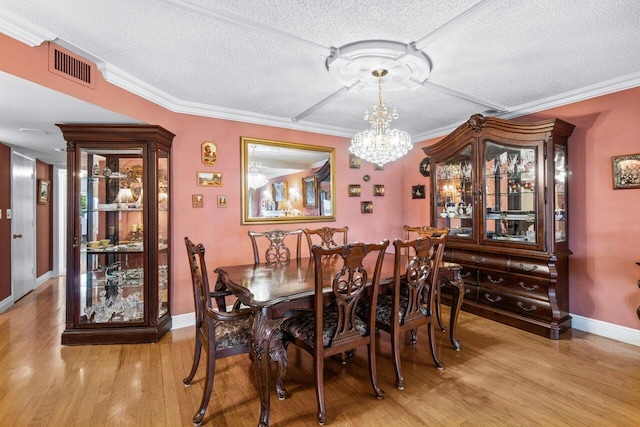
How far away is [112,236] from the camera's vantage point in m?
3.21

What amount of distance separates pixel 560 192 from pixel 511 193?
434 mm

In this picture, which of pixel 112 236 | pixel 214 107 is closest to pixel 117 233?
pixel 112 236

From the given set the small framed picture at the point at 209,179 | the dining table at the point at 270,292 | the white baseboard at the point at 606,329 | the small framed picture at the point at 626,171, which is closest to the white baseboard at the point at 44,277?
the small framed picture at the point at 209,179

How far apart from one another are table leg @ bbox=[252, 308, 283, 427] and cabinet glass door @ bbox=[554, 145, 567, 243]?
2.89 m

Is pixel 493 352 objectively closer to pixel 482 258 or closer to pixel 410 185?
pixel 482 258

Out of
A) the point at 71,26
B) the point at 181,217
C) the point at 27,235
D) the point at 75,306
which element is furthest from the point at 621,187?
the point at 27,235

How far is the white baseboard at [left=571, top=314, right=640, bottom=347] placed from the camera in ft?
9.36

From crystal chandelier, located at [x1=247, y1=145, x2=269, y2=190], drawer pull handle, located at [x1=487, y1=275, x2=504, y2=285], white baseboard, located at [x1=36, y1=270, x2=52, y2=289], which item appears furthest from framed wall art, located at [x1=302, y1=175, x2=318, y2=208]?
white baseboard, located at [x1=36, y1=270, x2=52, y2=289]

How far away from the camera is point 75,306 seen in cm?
293

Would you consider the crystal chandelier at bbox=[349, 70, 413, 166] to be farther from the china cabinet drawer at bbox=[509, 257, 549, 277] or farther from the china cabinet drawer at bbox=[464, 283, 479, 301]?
the china cabinet drawer at bbox=[464, 283, 479, 301]

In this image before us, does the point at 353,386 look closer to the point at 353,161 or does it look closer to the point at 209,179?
the point at 209,179

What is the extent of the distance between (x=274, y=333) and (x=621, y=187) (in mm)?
3285

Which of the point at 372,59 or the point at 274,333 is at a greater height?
the point at 372,59

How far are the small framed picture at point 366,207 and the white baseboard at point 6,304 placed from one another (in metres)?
4.58
